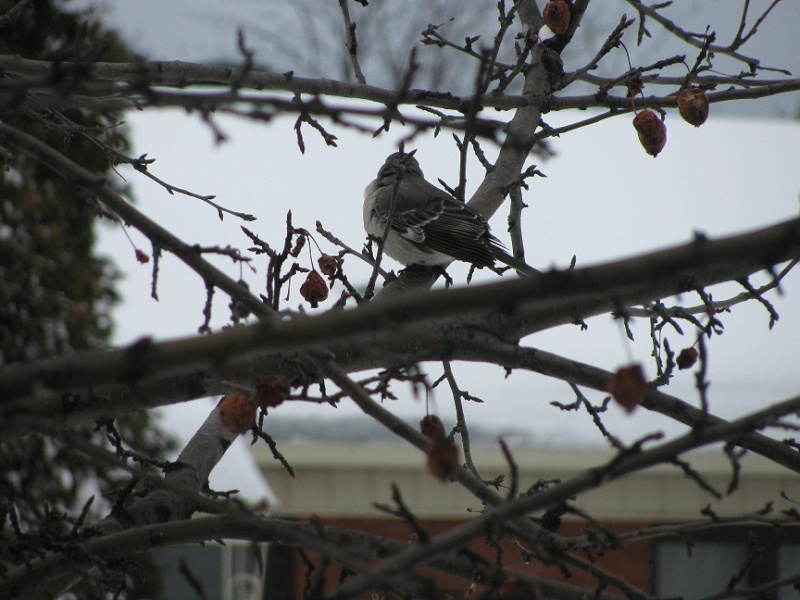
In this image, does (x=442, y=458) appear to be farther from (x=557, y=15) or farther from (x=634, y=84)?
(x=557, y=15)

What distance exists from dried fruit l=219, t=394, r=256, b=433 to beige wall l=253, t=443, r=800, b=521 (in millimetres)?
3306

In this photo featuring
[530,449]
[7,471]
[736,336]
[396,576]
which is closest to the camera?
[396,576]

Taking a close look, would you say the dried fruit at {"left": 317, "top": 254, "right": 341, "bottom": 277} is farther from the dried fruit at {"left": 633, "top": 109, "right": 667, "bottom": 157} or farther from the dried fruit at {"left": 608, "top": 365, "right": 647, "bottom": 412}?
the dried fruit at {"left": 608, "top": 365, "right": 647, "bottom": 412}

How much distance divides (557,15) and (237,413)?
1947mm

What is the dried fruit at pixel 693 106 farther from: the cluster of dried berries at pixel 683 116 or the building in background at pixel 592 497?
the building in background at pixel 592 497

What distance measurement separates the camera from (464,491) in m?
5.11

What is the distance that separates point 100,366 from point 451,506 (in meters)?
4.28

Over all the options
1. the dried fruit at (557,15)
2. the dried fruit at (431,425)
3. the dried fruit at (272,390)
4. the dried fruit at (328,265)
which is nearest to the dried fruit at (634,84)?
the dried fruit at (557,15)

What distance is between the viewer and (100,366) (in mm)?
1091

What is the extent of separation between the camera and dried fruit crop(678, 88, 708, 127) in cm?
258

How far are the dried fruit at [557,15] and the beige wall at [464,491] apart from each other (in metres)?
2.74

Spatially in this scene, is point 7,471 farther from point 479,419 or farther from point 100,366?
point 100,366

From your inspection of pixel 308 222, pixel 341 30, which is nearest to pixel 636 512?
pixel 308 222

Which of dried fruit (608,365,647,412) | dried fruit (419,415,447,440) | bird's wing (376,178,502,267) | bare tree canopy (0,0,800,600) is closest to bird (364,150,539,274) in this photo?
bird's wing (376,178,502,267)
